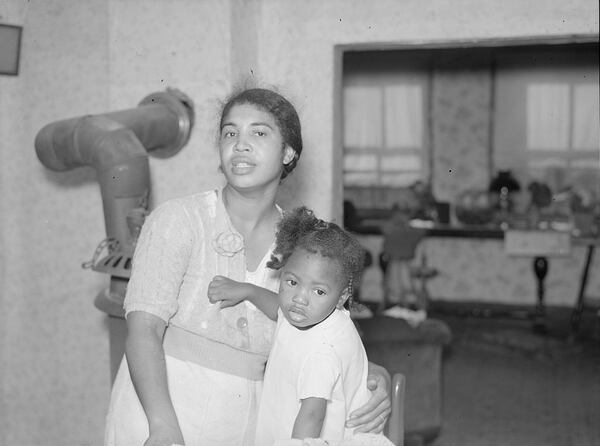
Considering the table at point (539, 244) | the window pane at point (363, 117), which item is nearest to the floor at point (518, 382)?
the table at point (539, 244)

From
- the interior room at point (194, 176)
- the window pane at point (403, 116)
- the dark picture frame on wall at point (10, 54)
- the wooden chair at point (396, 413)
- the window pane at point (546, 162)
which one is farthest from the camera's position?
the window pane at point (403, 116)

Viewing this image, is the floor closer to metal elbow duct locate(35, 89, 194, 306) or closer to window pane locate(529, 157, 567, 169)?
window pane locate(529, 157, 567, 169)

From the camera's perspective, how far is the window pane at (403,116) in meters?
8.15

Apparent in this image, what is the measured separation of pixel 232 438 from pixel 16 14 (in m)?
2.31

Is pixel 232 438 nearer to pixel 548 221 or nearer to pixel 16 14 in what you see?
pixel 16 14

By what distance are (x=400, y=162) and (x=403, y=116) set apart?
1.64 ft

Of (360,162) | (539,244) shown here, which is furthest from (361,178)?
(539,244)

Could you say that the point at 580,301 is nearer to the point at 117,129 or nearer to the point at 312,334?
the point at 117,129

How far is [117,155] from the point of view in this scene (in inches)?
99.9

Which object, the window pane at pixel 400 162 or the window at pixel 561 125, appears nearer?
the window at pixel 561 125

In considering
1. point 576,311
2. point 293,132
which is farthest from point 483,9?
point 576,311

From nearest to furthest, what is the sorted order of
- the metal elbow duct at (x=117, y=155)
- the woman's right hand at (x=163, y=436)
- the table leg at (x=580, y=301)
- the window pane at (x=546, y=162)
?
the woman's right hand at (x=163, y=436) < the metal elbow duct at (x=117, y=155) < the table leg at (x=580, y=301) < the window pane at (x=546, y=162)

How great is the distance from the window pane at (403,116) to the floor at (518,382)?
6.56 feet

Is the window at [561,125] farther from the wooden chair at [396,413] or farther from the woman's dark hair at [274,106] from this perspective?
the woman's dark hair at [274,106]
